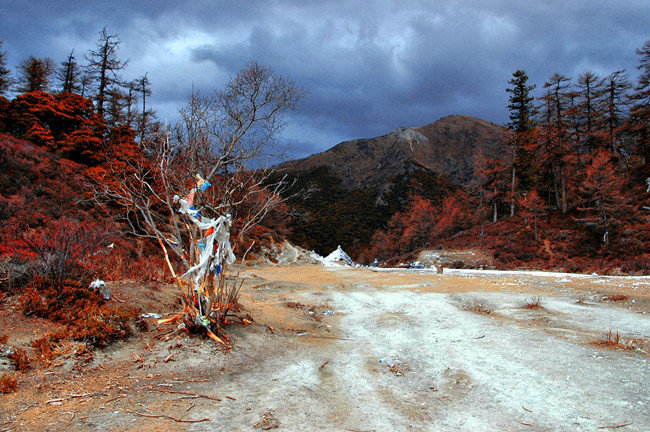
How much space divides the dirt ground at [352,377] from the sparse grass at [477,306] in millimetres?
567

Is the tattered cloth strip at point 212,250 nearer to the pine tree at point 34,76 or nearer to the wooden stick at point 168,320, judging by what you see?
the wooden stick at point 168,320

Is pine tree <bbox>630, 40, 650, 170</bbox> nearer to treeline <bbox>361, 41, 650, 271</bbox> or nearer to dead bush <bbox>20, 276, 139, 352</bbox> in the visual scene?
treeline <bbox>361, 41, 650, 271</bbox>

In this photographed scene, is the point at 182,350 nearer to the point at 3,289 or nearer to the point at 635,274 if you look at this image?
the point at 3,289

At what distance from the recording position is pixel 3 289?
19.6ft

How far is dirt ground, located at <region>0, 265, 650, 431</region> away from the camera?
354 centimetres

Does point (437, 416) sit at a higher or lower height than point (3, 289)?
lower

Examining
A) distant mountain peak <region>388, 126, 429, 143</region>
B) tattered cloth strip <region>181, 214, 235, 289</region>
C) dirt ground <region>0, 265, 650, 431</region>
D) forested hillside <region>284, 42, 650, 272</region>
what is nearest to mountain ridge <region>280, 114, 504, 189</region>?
distant mountain peak <region>388, 126, 429, 143</region>

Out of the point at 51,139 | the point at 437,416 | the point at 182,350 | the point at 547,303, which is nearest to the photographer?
the point at 437,416

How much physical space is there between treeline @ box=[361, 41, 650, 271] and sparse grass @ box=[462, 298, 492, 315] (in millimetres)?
15242

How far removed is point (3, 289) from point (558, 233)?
33713 mm

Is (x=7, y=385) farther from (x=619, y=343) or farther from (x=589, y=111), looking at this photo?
(x=589, y=111)

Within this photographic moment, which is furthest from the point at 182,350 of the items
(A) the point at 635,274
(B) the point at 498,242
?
(B) the point at 498,242

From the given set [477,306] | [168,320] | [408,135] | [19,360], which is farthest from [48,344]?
[408,135]

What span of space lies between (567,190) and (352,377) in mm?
38123
